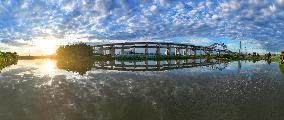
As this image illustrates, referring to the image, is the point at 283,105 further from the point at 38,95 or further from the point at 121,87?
the point at 38,95

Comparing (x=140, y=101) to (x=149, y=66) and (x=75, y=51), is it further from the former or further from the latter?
(x=75, y=51)

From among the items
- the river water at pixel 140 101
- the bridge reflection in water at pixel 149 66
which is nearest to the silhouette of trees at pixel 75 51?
the bridge reflection in water at pixel 149 66

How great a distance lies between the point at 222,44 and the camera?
152250 millimetres

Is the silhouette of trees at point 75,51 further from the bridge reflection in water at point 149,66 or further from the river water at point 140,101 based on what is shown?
the river water at point 140,101

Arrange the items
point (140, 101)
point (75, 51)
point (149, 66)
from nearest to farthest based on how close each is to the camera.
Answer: point (140, 101)
point (149, 66)
point (75, 51)

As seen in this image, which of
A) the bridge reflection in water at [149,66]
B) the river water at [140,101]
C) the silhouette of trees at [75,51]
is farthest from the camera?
the silhouette of trees at [75,51]

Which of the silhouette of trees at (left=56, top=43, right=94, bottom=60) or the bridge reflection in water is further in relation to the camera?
the silhouette of trees at (left=56, top=43, right=94, bottom=60)

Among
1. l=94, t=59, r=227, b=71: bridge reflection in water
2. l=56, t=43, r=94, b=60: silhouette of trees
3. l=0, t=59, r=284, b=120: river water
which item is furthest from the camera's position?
l=56, t=43, r=94, b=60: silhouette of trees

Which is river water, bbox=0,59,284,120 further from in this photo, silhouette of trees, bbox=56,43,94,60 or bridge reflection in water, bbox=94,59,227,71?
silhouette of trees, bbox=56,43,94,60

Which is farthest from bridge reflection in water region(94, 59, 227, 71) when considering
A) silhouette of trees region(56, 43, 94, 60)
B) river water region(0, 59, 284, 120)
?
silhouette of trees region(56, 43, 94, 60)

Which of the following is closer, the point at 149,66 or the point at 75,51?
the point at 149,66

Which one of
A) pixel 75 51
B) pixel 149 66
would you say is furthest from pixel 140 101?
pixel 75 51

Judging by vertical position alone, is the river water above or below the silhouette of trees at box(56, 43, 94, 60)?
below

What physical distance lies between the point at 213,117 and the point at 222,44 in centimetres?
14173
